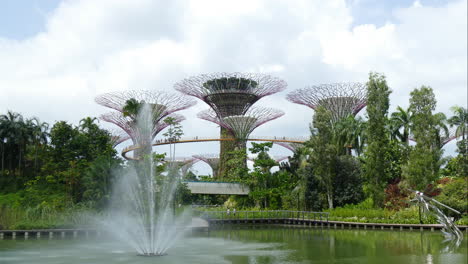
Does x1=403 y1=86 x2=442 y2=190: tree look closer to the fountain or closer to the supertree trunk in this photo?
the fountain

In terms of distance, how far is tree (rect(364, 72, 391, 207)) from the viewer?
3039 cm

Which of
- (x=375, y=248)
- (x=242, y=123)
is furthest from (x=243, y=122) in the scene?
(x=375, y=248)

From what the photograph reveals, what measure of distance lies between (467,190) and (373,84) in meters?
9.64

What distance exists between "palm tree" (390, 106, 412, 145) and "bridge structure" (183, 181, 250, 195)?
547 inches

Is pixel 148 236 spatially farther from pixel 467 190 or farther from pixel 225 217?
pixel 467 190

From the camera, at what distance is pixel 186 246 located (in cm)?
1880

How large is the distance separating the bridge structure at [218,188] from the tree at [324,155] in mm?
9450

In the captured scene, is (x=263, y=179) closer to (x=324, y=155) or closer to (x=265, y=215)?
(x=265, y=215)

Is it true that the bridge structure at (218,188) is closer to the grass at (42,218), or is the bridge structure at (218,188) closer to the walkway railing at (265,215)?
the walkway railing at (265,215)

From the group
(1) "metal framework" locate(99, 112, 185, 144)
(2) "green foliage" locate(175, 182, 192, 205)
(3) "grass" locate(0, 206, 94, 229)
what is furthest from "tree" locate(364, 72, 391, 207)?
(1) "metal framework" locate(99, 112, 185, 144)

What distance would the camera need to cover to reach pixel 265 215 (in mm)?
33812

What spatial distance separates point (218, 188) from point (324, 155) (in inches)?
483

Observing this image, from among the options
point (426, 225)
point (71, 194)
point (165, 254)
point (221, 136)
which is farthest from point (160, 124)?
point (165, 254)

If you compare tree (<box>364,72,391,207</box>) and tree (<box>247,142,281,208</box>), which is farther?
tree (<box>247,142,281,208</box>)
